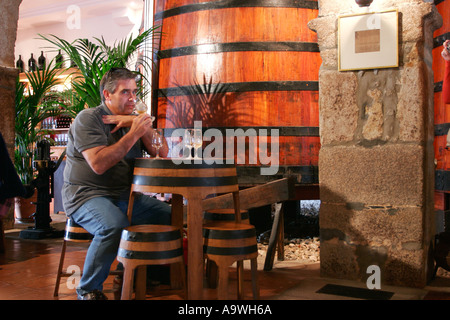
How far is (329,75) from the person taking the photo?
2.73 m

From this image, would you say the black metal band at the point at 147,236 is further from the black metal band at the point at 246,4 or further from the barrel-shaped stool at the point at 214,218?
the black metal band at the point at 246,4

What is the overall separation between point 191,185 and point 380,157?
1189 millimetres

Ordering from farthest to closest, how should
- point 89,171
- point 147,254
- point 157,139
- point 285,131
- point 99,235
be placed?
point 285,131 < point 157,139 < point 89,171 < point 99,235 < point 147,254

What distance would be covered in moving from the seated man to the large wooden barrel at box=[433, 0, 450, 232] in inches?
96.2

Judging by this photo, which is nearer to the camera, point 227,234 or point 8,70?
point 227,234

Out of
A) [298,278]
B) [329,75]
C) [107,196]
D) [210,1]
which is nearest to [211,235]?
[107,196]

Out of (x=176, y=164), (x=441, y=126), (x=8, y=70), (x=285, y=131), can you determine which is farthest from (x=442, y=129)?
(x=8, y=70)

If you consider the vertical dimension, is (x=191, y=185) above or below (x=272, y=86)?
below

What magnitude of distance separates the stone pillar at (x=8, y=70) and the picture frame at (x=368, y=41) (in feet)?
10.3

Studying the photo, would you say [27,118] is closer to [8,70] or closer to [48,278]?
[8,70]

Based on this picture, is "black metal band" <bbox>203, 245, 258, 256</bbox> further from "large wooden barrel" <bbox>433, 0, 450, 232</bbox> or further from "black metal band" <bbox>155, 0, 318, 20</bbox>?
"large wooden barrel" <bbox>433, 0, 450, 232</bbox>

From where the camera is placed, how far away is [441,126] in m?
3.90

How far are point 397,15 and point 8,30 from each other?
11.6 feet

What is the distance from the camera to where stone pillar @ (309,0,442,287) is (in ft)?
8.30
